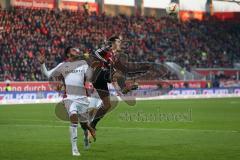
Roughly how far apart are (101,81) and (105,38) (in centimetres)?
4020

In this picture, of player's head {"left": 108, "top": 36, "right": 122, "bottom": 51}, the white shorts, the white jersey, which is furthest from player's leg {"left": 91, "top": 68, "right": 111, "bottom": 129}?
Answer: the white jersey

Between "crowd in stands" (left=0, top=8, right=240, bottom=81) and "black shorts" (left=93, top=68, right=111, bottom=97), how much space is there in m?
28.2

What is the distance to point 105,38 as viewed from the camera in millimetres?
59312

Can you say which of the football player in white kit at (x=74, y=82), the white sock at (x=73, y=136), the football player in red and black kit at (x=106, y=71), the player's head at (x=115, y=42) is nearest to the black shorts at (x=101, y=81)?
the football player in red and black kit at (x=106, y=71)

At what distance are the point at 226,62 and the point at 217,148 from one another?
54.5 m

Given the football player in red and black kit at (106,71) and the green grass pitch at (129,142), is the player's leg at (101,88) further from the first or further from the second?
the green grass pitch at (129,142)

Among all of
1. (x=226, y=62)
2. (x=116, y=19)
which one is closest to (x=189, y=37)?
(x=226, y=62)

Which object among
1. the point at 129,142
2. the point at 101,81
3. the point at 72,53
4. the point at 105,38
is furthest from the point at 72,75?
the point at 105,38

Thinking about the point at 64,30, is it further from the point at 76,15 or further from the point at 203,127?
the point at 203,127

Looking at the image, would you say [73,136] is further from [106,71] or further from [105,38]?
[105,38]

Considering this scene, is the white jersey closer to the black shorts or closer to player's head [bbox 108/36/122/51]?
player's head [bbox 108/36/122/51]

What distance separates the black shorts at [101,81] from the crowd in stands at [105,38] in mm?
28173

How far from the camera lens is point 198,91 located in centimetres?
6109

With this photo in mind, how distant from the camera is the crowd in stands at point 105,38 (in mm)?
50406
